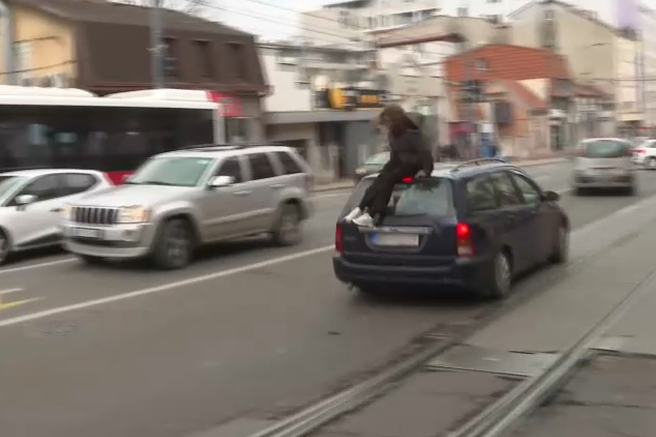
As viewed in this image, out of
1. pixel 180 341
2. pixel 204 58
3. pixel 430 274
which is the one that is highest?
pixel 204 58

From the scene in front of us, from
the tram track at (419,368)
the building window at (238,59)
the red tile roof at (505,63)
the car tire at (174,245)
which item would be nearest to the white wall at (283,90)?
the building window at (238,59)

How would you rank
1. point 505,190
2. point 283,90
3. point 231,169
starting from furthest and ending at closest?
point 283,90 → point 231,169 → point 505,190

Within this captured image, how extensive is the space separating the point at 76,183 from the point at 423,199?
782 centimetres

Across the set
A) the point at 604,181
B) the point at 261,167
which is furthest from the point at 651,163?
the point at 261,167

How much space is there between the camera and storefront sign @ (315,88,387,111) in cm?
4194

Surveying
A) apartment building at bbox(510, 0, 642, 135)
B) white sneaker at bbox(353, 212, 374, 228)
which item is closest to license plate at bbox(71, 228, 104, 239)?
white sneaker at bbox(353, 212, 374, 228)

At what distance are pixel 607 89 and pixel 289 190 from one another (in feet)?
266

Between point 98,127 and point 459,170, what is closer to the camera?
point 459,170

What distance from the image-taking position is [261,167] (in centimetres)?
1485

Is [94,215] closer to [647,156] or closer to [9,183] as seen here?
[9,183]

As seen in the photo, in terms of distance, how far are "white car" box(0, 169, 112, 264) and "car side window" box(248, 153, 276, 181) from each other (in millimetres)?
2515

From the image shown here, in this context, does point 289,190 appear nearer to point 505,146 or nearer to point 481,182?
point 481,182

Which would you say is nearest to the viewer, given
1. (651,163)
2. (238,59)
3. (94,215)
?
(94,215)

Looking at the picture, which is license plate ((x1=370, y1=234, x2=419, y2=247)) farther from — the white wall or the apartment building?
the apartment building
